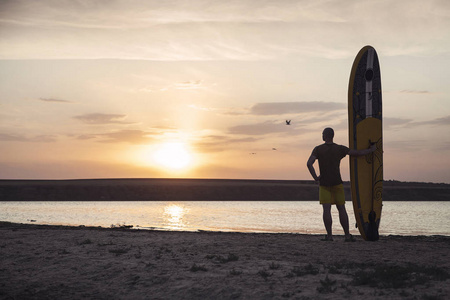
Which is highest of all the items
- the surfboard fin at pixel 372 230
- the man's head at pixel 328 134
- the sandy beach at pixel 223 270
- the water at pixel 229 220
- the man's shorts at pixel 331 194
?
the man's head at pixel 328 134

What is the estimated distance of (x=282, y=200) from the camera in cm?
7838

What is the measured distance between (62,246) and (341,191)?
5706 mm

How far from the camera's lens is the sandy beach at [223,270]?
5.88 metres

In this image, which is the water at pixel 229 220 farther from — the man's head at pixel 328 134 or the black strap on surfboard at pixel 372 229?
the man's head at pixel 328 134

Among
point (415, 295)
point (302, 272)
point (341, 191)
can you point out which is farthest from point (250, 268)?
point (341, 191)

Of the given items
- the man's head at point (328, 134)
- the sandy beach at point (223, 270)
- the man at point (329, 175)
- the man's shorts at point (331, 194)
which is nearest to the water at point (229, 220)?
the man at point (329, 175)

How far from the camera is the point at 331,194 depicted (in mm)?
9438

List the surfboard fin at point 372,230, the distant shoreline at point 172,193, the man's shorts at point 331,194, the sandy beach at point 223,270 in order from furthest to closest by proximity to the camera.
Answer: the distant shoreline at point 172,193, the surfboard fin at point 372,230, the man's shorts at point 331,194, the sandy beach at point 223,270

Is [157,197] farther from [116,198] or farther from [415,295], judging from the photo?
[415,295]

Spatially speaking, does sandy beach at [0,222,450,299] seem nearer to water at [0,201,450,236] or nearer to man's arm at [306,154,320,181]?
man's arm at [306,154,320,181]

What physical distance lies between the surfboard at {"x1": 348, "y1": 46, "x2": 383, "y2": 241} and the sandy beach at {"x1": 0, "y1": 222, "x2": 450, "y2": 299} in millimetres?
835

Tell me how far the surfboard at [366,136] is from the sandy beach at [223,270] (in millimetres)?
835

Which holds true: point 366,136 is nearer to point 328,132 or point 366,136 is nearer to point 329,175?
point 328,132

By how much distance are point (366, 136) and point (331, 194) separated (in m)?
1.73
